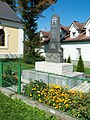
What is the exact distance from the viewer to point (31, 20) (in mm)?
24297

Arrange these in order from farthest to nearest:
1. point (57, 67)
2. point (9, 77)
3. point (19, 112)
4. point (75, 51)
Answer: point (75, 51)
point (57, 67)
point (9, 77)
point (19, 112)

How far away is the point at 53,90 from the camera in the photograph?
563 cm

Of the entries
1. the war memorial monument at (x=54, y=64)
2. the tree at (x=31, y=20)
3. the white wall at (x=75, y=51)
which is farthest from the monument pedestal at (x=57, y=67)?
the white wall at (x=75, y=51)

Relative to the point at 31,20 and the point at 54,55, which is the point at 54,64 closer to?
the point at 54,55

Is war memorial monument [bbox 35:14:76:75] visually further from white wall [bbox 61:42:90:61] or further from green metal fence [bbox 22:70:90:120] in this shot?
white wall [bbox 61:42:90:61]

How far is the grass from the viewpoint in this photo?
499cm

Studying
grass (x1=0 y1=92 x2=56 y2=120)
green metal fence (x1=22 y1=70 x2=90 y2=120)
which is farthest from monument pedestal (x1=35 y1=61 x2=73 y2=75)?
grass (x1=0 y1=92 x2=56 y2=120)

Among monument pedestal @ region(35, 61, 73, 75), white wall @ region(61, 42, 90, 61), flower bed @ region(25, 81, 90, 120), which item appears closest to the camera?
flower bed @ region(25, 81, 90, 120)

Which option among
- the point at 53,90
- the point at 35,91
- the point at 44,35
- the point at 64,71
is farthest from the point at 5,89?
the point at 44,35

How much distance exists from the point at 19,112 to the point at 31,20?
20.0 m

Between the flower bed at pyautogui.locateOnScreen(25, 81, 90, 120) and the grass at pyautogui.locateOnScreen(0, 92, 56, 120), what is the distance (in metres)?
0.37

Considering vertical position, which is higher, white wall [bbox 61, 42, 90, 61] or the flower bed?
white wall [bbox 61, 42, 90, 61]

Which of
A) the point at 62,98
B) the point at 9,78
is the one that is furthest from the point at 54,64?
the point at 62,98

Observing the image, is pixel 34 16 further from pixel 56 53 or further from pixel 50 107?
pixel 50 107
